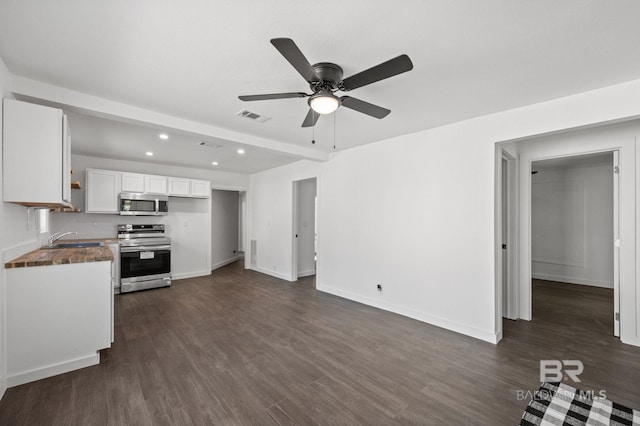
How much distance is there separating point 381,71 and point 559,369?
304cm

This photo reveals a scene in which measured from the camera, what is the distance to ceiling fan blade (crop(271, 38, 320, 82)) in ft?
4.67

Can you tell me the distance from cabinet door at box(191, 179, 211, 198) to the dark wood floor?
2753mm

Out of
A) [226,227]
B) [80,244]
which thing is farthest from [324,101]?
[226,227]

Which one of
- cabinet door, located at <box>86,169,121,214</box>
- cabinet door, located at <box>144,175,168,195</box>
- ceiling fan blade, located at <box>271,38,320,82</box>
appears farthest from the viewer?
cabinet door, located at <box>144,175,168,195</box>

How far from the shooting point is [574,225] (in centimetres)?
571

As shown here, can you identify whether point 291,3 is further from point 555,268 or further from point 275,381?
point 555,268

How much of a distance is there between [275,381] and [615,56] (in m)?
3.58

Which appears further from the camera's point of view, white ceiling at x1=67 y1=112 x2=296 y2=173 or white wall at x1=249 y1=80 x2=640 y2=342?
white ceiling at x1=67 y1=112 x2=296 y2=173

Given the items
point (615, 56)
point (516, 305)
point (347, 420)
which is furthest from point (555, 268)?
point (347, 420)

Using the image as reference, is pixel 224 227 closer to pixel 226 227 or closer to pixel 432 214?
pixel 226 227

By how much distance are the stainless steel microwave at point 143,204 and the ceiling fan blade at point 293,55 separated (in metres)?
4.97

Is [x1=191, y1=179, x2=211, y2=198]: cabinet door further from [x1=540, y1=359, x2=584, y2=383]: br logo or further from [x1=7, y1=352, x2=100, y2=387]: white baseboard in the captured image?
[x1=540, y1=359, x2=584, y2=383]: br logo

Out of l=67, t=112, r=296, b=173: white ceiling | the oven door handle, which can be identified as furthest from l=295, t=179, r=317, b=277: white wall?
the oven door handle

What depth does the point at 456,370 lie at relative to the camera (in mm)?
2486
